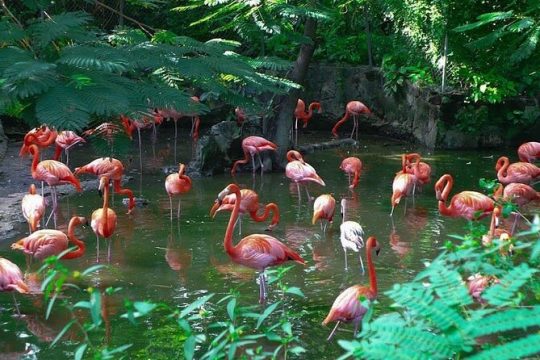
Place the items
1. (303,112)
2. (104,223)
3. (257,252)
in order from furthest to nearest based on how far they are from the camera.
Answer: (303,112) → (104,223) → (257,252)

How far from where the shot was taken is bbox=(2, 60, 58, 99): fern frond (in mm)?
2025

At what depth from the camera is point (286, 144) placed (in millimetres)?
10789

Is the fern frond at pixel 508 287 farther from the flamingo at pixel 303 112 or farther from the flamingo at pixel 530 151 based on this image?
the flamingo at pixel 303 112

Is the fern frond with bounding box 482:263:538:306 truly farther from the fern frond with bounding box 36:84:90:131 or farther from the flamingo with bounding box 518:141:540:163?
the flamingo with bounding box 518:141:540:163

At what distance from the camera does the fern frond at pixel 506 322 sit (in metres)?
1.42

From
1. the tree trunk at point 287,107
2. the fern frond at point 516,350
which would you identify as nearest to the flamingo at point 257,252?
the fern frond at point 516,350

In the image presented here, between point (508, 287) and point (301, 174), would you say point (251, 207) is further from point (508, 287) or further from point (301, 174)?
point (508, 287)

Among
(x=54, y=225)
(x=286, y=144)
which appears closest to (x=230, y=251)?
(x=54, y=225)

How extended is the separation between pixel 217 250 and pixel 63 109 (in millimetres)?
5009

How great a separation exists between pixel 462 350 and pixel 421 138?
1155 cm

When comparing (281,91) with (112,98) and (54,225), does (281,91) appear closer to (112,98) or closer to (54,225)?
(112,98)

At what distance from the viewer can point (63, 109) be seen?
2012 mm

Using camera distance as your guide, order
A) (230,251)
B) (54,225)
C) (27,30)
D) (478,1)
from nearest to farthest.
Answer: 1. (27,30)
2. (230,251)
3. (54,225)
4. (478,1)

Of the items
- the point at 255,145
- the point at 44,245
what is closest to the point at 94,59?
the point at 44,245
